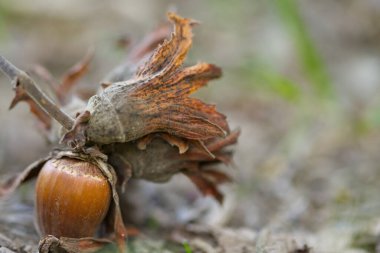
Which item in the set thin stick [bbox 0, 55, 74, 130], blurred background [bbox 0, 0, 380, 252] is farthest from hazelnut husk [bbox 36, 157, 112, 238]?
blurred background [bbox 0, 0, 380, 252]

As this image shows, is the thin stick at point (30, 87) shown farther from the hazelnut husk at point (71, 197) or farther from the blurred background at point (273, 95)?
the blurred background at point (273, 95)

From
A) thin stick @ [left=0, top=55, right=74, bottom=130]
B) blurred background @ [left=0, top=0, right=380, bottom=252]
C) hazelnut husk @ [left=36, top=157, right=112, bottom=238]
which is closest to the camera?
thin stick @ [left=0, top=55, right=74, bottom=130]

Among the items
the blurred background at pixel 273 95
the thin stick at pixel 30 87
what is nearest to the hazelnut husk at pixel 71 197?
the thin stick at pixel 30 87

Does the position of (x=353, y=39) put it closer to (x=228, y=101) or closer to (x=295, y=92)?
(x=228, y=101)

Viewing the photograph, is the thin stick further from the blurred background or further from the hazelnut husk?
the blurred background

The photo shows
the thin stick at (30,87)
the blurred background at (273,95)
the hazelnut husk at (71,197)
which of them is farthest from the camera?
the blurred background at (273,95)
